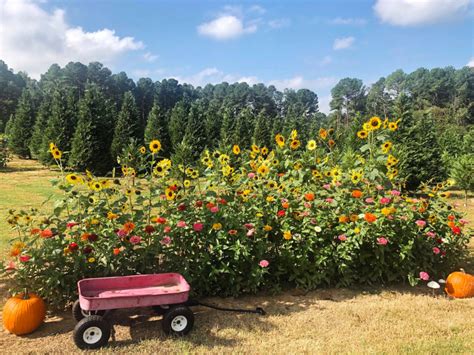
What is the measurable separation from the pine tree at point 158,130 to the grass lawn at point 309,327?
1679 centimetres

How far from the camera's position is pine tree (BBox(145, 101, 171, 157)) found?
19906 millimetres

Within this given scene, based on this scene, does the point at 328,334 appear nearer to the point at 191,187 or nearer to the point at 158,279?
the point at 158,279

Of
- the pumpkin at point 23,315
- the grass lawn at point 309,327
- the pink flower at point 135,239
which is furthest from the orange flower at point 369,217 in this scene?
the pumpkin at point 23,315

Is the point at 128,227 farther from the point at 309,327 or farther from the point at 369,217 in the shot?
the point at 369,217

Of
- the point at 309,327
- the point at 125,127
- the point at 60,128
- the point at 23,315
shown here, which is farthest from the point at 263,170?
the point at 60,128

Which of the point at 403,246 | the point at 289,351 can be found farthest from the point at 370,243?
the point at 289,351

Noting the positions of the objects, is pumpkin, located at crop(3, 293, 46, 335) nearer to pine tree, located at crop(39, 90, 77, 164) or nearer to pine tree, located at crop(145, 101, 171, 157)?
pine tree, located at crop(39, 90, 77, 164)

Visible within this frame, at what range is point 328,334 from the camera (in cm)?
282

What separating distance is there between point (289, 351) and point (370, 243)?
1515mm

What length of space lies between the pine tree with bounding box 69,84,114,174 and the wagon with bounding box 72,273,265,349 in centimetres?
1415

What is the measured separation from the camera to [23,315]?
2689mm

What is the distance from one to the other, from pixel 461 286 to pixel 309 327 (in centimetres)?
167

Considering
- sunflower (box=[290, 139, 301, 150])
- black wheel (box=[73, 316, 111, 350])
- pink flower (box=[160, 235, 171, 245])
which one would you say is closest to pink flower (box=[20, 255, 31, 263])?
black wheel (box=[73, 316, 111, 350])

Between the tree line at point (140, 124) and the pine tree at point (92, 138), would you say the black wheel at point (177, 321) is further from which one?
the pine tree at point (92, 138)
